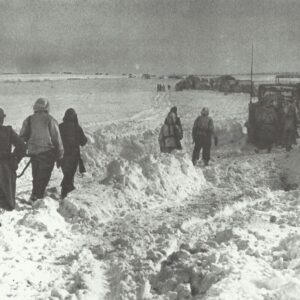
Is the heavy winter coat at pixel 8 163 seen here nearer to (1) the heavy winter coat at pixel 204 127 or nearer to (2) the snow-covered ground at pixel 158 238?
(2) the snow-covered ground at pixel 158 238

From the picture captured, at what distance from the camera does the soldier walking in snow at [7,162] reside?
704 centimetres

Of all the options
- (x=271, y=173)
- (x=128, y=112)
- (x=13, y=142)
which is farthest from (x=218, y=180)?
(x=128, y=112)

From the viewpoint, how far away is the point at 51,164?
8.30 metres

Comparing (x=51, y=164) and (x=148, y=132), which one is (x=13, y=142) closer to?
(x=51, y=164)

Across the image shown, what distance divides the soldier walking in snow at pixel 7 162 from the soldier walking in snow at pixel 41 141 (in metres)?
0.94

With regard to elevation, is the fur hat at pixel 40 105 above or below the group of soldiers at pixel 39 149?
above

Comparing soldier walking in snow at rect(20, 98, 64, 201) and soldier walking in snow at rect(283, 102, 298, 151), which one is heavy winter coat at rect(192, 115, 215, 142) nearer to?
soldier walking in snow at rect(283, 102, 298, 151)

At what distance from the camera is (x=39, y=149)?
26.8 ft

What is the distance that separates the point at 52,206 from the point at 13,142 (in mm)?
1095

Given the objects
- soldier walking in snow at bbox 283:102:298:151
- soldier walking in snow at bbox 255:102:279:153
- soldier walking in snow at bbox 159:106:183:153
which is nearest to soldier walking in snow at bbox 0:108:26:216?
soldier walking in snow at bbox 159:106:183:153

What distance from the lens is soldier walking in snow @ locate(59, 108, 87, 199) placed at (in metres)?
9.05

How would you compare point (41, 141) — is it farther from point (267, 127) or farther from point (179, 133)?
point (267, 127)

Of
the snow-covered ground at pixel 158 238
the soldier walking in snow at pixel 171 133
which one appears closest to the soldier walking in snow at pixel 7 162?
the snow-covered ground at pixel 158 238

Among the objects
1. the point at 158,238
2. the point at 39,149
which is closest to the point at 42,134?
the point at 39,149
